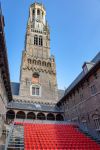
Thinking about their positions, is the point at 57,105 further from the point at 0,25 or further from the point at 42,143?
the point at 0,25

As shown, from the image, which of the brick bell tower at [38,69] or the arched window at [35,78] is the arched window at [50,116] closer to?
the brick bell tower at [38,69]

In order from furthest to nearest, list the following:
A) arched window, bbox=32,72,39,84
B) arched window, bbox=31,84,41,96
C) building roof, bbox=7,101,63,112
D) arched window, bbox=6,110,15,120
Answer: arched window, bbox=32,72,39,84
arched window, bbox=31,84,41,96
building roof, bbox=7,101,63,112
arched window, bbox=6,110,15,120

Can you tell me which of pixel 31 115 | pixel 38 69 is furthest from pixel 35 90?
pixel 31 115

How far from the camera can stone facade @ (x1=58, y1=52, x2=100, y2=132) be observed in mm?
15995

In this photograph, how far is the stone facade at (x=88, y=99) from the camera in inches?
630

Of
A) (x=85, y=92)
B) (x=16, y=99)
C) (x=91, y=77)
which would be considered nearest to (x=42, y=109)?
(x=16, y=99)

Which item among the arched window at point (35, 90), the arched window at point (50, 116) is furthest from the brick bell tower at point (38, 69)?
the arched window at point (50, 116)

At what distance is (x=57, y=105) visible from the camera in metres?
33.3

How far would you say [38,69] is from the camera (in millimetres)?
37312

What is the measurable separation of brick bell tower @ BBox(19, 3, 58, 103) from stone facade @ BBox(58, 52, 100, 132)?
13519mm

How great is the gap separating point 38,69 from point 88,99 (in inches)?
842

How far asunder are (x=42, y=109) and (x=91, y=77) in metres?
16.0

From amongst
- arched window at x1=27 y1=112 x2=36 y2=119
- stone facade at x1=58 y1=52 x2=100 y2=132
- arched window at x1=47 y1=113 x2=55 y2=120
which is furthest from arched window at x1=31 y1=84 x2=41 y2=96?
stone facade at x1=58 y1=52 x2=100 y2=132

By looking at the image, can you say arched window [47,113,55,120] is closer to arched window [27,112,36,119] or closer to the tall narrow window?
arched window [27,112,36,119]
